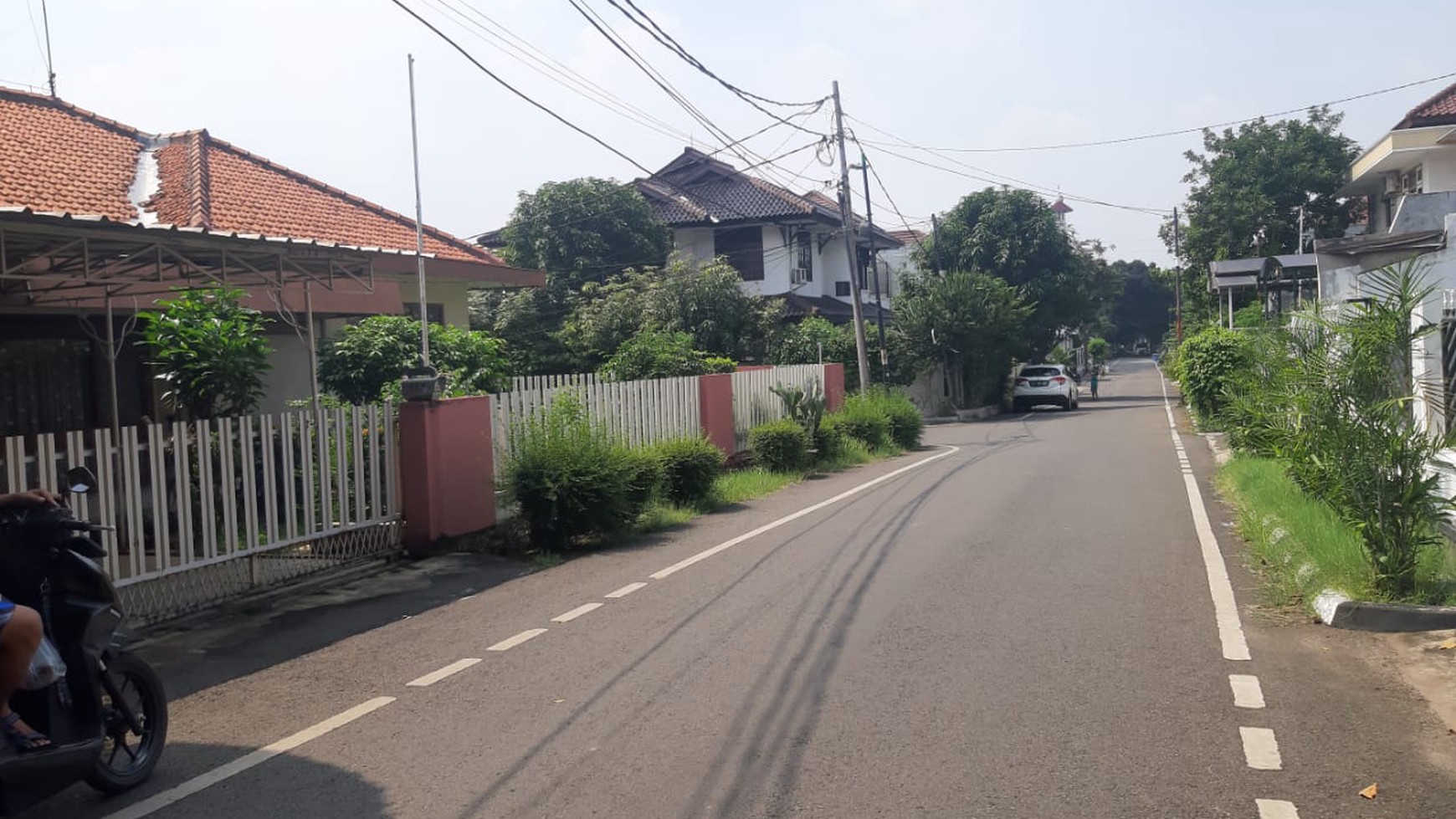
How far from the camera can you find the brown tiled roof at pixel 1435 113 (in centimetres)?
2827

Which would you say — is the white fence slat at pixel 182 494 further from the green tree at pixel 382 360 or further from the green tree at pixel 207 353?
the green tree at pixel 382 360

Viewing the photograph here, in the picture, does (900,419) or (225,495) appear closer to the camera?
(225,495)

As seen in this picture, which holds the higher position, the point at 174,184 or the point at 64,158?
the point at 64,158

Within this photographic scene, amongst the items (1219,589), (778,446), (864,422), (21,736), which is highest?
(864,422)

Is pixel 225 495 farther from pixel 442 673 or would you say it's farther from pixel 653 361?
pixel 653 361

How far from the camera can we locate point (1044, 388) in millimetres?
43219

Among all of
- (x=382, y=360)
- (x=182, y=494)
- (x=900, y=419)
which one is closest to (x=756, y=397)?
(x=900, y=419)

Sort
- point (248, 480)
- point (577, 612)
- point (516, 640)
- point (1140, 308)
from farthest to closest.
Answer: point (1140, 308), point (248, 480), point (577, 612), point (516, 640)

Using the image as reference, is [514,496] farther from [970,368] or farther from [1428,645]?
[970,368]

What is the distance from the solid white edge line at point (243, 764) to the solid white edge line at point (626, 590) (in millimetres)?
2941

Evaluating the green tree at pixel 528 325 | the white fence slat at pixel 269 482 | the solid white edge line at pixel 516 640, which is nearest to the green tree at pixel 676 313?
the green tree at pixel 528 325

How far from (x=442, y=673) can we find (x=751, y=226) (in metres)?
33.5

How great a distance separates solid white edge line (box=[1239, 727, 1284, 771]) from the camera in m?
5.12

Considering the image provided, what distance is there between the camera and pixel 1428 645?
23.4ft
